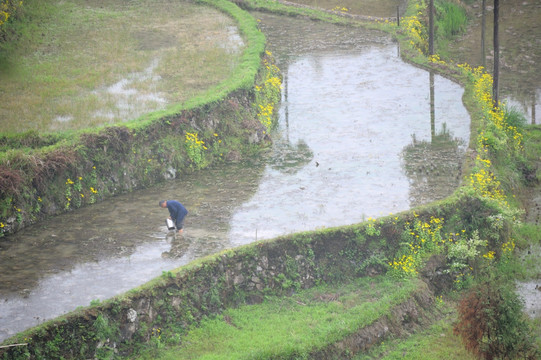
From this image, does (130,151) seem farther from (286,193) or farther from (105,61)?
(105,61)

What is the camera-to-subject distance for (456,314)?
14.0 meters

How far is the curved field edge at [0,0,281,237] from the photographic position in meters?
15.0

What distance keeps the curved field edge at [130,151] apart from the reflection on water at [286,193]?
452 mm

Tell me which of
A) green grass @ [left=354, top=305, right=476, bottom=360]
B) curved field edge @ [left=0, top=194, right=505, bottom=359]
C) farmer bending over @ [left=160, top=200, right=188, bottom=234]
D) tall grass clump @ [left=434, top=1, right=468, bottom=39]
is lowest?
green grass @ [left=354, top=305, right=476, bottom=360]

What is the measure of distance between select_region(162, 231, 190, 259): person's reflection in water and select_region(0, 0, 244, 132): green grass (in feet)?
16.0

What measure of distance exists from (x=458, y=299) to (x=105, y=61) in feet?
50.5

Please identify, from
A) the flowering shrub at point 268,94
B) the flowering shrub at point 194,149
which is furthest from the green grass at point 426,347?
the flowering shrub at point 268,94

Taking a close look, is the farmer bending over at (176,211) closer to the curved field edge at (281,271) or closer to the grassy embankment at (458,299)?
the curved field edge at (281,271)

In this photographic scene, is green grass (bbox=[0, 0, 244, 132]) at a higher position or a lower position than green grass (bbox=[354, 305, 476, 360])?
higher

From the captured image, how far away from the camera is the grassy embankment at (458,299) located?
1191cm

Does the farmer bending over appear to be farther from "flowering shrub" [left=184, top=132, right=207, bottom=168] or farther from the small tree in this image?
the small tree

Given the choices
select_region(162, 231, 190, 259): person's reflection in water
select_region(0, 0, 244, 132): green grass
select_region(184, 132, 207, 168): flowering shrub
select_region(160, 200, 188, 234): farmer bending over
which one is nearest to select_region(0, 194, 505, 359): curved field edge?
select_region(162, 231, 190, 259): person's reflection in water

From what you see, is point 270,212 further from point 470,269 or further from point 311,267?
point 470,269

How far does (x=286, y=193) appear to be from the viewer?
56.7 feet
